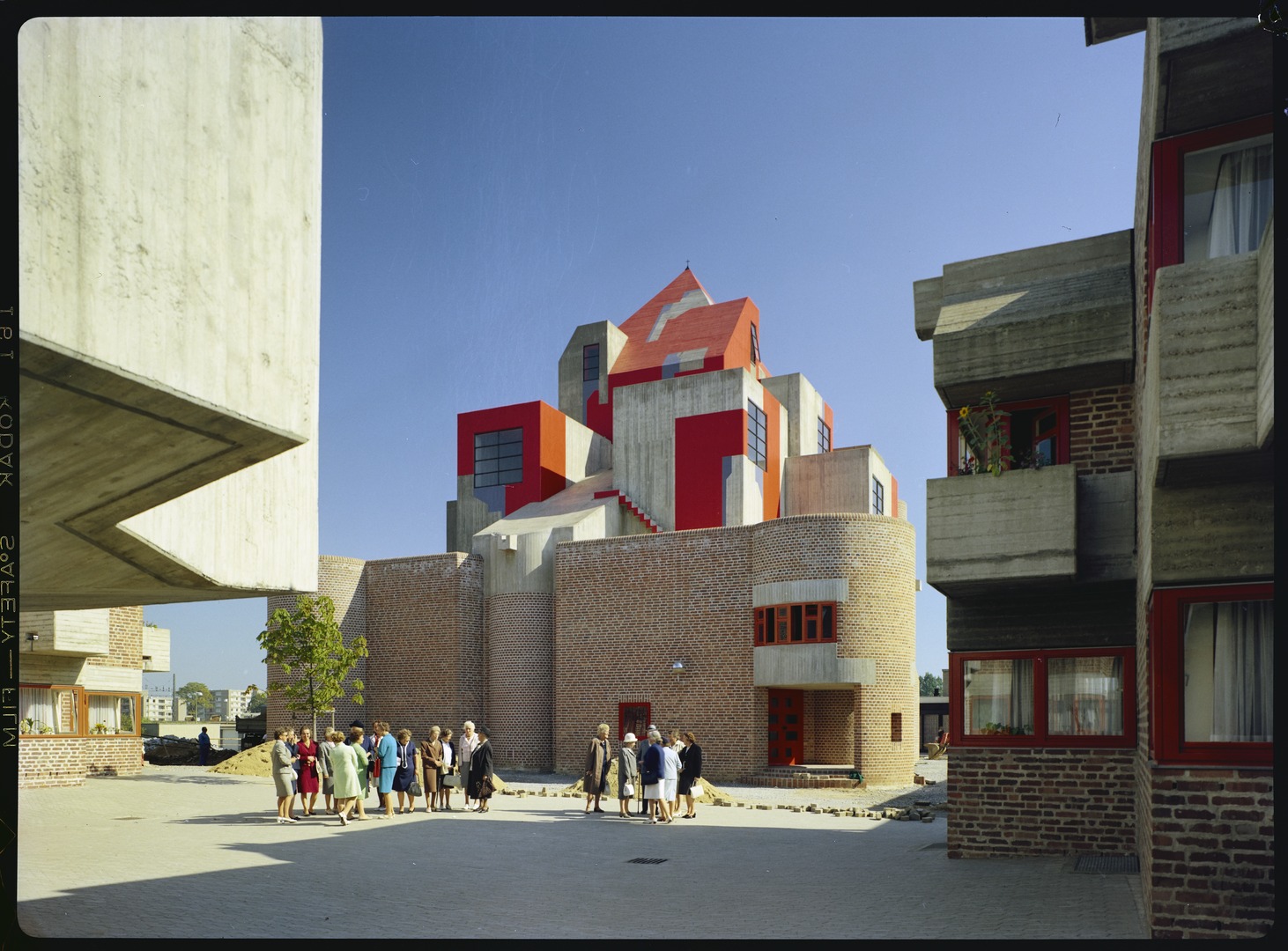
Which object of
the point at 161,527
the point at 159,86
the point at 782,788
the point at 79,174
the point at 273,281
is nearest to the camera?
the point at 79,174

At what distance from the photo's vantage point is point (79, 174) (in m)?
6.14

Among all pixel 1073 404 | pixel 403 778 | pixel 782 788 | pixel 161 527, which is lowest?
pixel 782 788

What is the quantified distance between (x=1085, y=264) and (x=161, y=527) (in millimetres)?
10899

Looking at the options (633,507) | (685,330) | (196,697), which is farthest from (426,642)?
(196,697)

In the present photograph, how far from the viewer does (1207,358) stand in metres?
8.22

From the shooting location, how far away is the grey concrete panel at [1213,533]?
863 centimetres

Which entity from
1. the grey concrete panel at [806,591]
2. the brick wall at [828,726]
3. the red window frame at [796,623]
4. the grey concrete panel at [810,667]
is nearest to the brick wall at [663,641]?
the red window frame at [796,623]

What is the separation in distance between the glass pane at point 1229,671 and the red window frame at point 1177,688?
0.06 metres

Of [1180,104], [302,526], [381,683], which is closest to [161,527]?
[302,526]

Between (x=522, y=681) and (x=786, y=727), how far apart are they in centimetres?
838

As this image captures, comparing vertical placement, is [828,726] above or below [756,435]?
below

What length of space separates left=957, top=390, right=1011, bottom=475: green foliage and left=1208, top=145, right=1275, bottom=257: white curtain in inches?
194

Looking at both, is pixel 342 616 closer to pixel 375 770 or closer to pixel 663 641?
pixel 663 641

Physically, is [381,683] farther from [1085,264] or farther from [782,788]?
[1085,264]
